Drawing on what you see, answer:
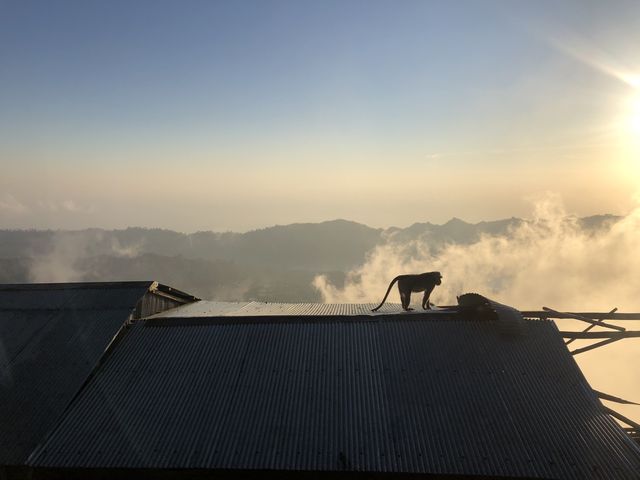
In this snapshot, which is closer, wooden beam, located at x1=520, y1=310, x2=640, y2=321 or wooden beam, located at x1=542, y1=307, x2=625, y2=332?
wooden beam, located at x1=542, y1=307, x2=625, y2=332

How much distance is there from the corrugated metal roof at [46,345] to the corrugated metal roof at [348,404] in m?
1.03

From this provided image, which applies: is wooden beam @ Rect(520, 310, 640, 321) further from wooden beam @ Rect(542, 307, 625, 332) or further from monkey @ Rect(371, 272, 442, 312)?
monkey @ Rect(371, 272, 442, 312)

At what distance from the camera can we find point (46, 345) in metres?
19.2

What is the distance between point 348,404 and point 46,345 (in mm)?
13383

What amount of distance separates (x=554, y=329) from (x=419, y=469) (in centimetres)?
915

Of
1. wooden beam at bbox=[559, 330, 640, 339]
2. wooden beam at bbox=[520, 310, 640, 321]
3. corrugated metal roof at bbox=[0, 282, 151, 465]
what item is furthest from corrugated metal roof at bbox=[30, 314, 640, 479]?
wooden beam at bbox=[559, 330, 640, 339]

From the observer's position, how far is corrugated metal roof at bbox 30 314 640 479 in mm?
13633

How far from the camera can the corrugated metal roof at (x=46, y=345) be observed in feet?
51.7

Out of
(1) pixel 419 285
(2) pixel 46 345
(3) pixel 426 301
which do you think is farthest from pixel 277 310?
(2) pixel 46 345

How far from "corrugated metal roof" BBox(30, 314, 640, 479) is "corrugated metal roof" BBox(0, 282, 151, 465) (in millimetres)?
1033

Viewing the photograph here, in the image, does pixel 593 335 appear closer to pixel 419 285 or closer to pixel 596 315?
pixel 596 315

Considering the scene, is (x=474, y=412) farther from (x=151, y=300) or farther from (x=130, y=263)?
(x=130, y=263)

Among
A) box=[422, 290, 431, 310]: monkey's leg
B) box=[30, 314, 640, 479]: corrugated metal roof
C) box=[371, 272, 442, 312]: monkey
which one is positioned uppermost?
box=[371, 272, 442, 312]: monkey

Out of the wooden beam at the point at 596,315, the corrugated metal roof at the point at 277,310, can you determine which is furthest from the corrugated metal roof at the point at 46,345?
the wooden beam at the point at 596,315
